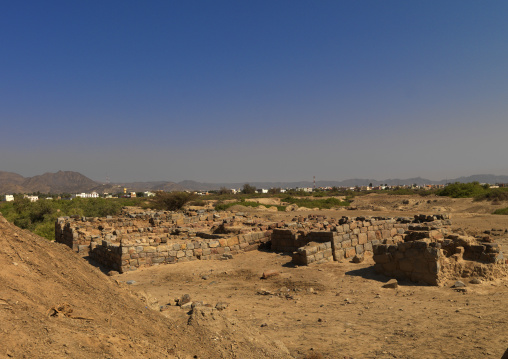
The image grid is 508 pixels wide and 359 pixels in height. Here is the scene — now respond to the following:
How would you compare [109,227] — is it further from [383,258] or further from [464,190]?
[464,190]

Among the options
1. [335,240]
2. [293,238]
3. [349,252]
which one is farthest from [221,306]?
[293,238]

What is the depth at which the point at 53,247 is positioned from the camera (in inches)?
209

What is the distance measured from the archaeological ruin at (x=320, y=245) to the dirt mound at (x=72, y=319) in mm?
4940

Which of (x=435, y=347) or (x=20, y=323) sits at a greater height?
(x=20, y=323)

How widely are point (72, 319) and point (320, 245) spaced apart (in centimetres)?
836

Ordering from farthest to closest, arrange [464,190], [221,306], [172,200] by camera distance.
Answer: [464,190], [172,200], [221,306]

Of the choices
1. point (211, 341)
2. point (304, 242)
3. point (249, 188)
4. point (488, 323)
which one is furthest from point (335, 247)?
point (249, 188)

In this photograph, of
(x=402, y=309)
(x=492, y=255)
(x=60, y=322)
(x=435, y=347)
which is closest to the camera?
(x=60, y=322)

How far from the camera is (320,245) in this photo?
429 inches

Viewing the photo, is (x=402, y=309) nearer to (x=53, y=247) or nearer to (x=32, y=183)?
(x=53, y=247)

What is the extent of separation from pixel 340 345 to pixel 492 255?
5.20 m

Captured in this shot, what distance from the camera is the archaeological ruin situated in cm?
813

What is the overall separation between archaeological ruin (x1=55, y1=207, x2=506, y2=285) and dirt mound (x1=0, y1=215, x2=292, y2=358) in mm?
4940

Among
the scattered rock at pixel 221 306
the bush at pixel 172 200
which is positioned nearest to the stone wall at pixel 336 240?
the scattered rock at pixel 221 306
